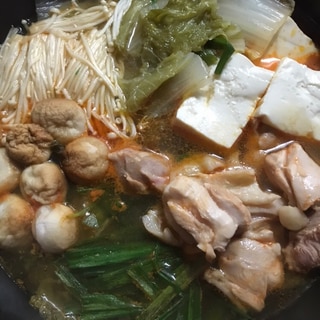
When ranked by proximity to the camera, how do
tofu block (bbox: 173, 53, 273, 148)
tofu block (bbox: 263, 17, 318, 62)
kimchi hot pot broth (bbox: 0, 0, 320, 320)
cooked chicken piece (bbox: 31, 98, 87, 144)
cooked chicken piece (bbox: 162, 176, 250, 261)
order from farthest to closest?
1. tofu block (bbox: 263, 17, 318, 62)
2. tofu block (bbox: 173, 53, 273, 148)
3. cooked chicken piece (bbox: 31, 98, 87, 144)
4. kimchi hot pot broth (bbox: 0, 0, 320, 320)
5. cooked chicken piece (bbox: 162, 176, 250, 261)

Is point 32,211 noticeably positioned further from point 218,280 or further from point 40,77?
point 218,280

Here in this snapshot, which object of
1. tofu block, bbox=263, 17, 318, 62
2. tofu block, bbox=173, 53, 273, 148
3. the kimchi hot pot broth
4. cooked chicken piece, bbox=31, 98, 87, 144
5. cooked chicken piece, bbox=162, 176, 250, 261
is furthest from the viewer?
tofu block, bbox=263, 17, 318, 62

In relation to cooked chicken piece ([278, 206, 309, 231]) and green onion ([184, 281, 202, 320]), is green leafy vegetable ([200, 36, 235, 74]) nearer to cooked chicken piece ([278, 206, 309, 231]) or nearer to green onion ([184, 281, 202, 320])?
cooked chicken piece ([278, 206, 309, 231])

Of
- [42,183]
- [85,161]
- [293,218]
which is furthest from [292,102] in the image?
[42,183]

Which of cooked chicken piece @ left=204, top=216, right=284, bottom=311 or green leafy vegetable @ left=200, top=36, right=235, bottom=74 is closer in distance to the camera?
cooked chicken piece @ left=204, top=216, right=284, bottom=311

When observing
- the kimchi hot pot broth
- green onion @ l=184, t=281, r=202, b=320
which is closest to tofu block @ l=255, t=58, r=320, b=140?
the kimchi hot pot broth
